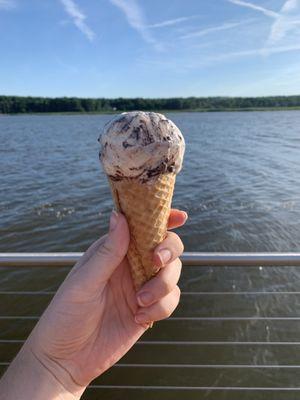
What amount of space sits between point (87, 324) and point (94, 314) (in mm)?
52

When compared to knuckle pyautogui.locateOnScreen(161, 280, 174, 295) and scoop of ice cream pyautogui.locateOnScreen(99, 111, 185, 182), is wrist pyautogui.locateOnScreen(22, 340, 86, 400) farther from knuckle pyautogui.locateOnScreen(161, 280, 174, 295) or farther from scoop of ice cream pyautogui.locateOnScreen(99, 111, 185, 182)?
scoop of ice cream pyautogui.locateOnScreen(99, 111, 185, 182)

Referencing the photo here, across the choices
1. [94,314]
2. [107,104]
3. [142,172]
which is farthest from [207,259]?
[107,104]

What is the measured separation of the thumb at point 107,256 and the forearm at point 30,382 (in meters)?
0.36

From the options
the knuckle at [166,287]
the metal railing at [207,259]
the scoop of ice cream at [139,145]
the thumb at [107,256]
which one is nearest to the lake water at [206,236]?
the metal railing at [207,259]

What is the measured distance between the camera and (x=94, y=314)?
167 centimetres

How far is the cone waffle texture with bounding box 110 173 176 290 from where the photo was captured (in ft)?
5.01

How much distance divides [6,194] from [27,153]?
31.3 feet

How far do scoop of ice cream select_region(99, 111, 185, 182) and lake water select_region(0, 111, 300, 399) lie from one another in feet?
4.64

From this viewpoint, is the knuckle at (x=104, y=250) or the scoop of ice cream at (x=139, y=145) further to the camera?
the knuckle at (x=104, y=250)

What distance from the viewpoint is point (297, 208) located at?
1189 centimetres

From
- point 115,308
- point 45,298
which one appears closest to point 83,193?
point 45,298

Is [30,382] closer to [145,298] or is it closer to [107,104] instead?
[145,298]

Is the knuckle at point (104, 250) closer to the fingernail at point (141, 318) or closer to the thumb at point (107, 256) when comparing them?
the thumb at point (107, 256)

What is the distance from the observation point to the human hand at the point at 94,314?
1550 mm
